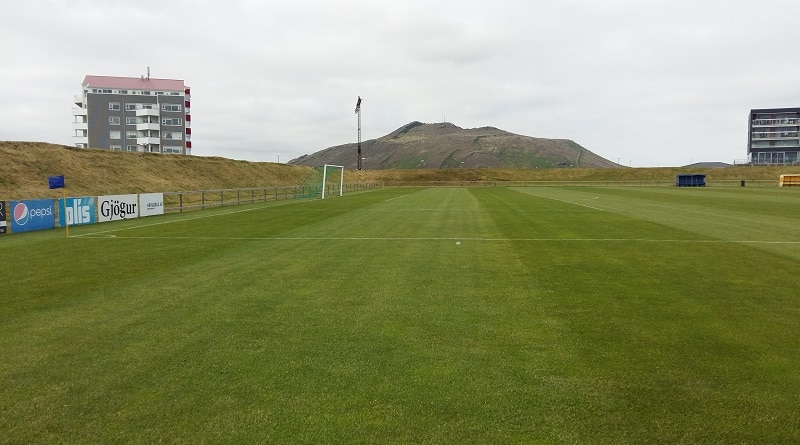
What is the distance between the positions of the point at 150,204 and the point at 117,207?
2.87m

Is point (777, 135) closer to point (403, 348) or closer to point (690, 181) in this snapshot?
point (690, 181)

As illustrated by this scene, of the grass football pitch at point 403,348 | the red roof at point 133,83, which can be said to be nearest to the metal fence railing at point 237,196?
the grass football pitch at point 403,348

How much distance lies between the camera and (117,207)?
22797mm

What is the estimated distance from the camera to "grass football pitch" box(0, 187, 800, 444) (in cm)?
374

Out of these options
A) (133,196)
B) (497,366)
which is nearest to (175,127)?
(133,196)

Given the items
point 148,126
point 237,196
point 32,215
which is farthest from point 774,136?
point 32,215

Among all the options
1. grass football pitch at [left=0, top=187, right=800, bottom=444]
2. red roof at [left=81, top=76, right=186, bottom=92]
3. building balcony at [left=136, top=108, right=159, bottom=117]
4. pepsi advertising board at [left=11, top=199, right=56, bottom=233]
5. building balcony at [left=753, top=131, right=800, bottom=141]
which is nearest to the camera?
grass football pitch at [left=0, top=187, right=800, bottom=444]

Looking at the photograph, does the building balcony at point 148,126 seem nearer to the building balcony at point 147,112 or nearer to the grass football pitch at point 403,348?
the building balcony at point 147,112

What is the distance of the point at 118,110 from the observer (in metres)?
83.3

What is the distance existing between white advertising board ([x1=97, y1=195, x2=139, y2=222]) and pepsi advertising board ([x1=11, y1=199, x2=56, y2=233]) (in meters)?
1.97

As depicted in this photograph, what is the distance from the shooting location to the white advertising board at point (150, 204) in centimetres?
2495

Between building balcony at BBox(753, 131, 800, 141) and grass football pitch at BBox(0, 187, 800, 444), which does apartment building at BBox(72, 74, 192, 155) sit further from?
building balcony at BBox(753, 131, 800, 141)

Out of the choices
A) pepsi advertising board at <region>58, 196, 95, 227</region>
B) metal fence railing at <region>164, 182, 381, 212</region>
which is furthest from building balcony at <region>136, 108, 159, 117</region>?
pepsi advertising board at <region>58, 196, 95, 227</region>

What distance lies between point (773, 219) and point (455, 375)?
2103cm
